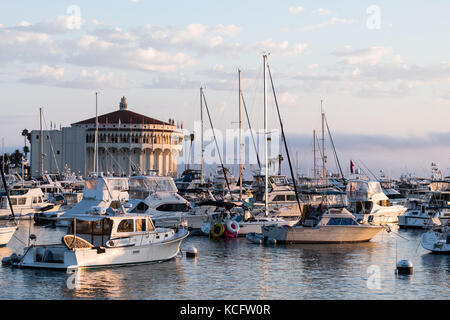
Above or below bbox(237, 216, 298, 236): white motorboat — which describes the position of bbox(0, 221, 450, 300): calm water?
below

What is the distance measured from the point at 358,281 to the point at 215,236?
56.2ft

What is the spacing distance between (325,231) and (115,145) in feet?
350

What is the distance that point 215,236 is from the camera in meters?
46.5

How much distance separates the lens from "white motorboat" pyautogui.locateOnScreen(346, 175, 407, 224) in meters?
57.5

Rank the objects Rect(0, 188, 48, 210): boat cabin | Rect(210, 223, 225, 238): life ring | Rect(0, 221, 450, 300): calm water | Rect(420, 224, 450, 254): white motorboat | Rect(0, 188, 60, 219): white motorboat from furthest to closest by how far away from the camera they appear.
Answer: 1. Rect(0, 188, 48, 210): boat cabin
2. Rect(0, 188, 60, 219): white motorboat
3. Rect(210, 223, 225, 238): life ring
4. Rect(420, 224, 450, 254): white motorboat
5. Rect(0, 221, 450, 300): calm water

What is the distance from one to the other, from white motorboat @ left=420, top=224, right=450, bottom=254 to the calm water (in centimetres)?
54

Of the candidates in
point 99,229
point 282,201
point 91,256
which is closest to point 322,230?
point 282,201

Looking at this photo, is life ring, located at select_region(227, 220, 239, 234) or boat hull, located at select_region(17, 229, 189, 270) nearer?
boat hull, located at select_region(17, 229, 189, 270)

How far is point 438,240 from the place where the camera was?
125 feet

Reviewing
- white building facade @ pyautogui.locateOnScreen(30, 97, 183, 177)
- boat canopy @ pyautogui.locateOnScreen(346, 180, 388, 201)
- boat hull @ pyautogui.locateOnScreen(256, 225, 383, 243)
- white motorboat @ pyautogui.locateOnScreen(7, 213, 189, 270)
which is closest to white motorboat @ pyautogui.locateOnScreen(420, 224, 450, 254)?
boat hull @ pyautogui.locateOnScreen(256, 225, 383, 243)

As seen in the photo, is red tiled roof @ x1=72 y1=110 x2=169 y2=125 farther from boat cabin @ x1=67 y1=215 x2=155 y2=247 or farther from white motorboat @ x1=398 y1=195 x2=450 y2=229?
boat cabin @ x1=67 y1=215 x2=155 y2=247

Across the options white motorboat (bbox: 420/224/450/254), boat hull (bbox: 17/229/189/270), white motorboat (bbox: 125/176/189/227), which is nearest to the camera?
boat hull (bbox: 17/229/189/270)

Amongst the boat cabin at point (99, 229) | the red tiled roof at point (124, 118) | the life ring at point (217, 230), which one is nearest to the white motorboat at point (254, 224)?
the life ring at point (217, 230)
